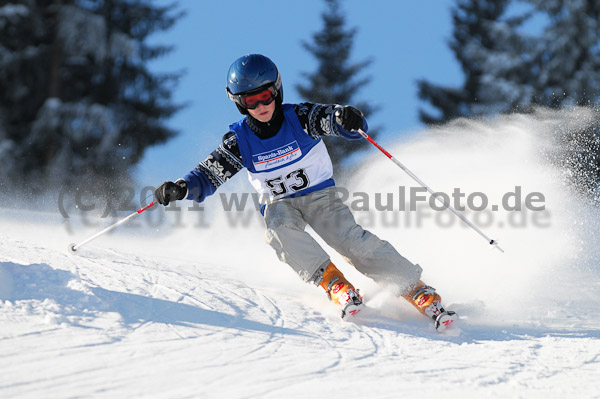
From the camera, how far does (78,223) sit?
24.3 feet

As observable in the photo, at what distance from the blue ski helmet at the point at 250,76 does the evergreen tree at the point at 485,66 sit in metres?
15.2

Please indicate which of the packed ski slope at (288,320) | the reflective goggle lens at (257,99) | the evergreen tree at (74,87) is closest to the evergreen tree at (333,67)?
the evergreen tree at (74,87)

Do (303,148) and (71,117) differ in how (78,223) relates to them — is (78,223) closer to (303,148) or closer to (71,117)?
(303,148)

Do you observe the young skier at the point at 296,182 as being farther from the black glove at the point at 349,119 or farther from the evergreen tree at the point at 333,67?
the evergreen tree at the point at 333,67

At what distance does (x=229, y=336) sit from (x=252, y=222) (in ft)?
17.0

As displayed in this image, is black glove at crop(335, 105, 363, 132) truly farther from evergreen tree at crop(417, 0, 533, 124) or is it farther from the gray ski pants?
evergreen tree at crop(417, 0, 533, 124)

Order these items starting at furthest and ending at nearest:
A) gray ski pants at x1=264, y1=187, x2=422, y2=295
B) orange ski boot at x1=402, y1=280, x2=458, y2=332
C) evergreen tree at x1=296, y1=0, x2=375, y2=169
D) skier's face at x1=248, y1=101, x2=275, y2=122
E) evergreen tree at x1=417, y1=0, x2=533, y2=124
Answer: evergreen tree at x1=296, y1=0, x2=375, y2=169
evergreen tree at x1=417, y1=0, x2=533, y2=124
skier's face at x1=248, y1=101, x2=275, y2=122
gray ski pants at x1=264, y1=187, x2=422, y2=295
orange ski boot at x1=402, y1=280, x2=458, y2=332

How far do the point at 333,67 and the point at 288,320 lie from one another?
18522 millimetres

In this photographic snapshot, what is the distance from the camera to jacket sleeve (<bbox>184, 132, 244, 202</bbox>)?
431cm

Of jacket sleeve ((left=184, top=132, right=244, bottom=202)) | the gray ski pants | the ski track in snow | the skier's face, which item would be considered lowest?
the ski track in snow

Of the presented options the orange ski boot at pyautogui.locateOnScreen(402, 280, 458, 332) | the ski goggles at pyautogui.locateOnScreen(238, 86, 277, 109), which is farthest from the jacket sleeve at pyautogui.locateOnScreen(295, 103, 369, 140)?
the orange ski boot at pyautogui.locateOnScreen(402, 280, 458, 332)

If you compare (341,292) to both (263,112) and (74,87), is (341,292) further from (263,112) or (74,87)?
(74,87)

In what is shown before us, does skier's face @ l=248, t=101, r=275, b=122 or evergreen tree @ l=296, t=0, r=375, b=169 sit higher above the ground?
evergreen tree @ l=296, t=0, r=375, b=169

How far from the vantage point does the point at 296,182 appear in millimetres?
4258
